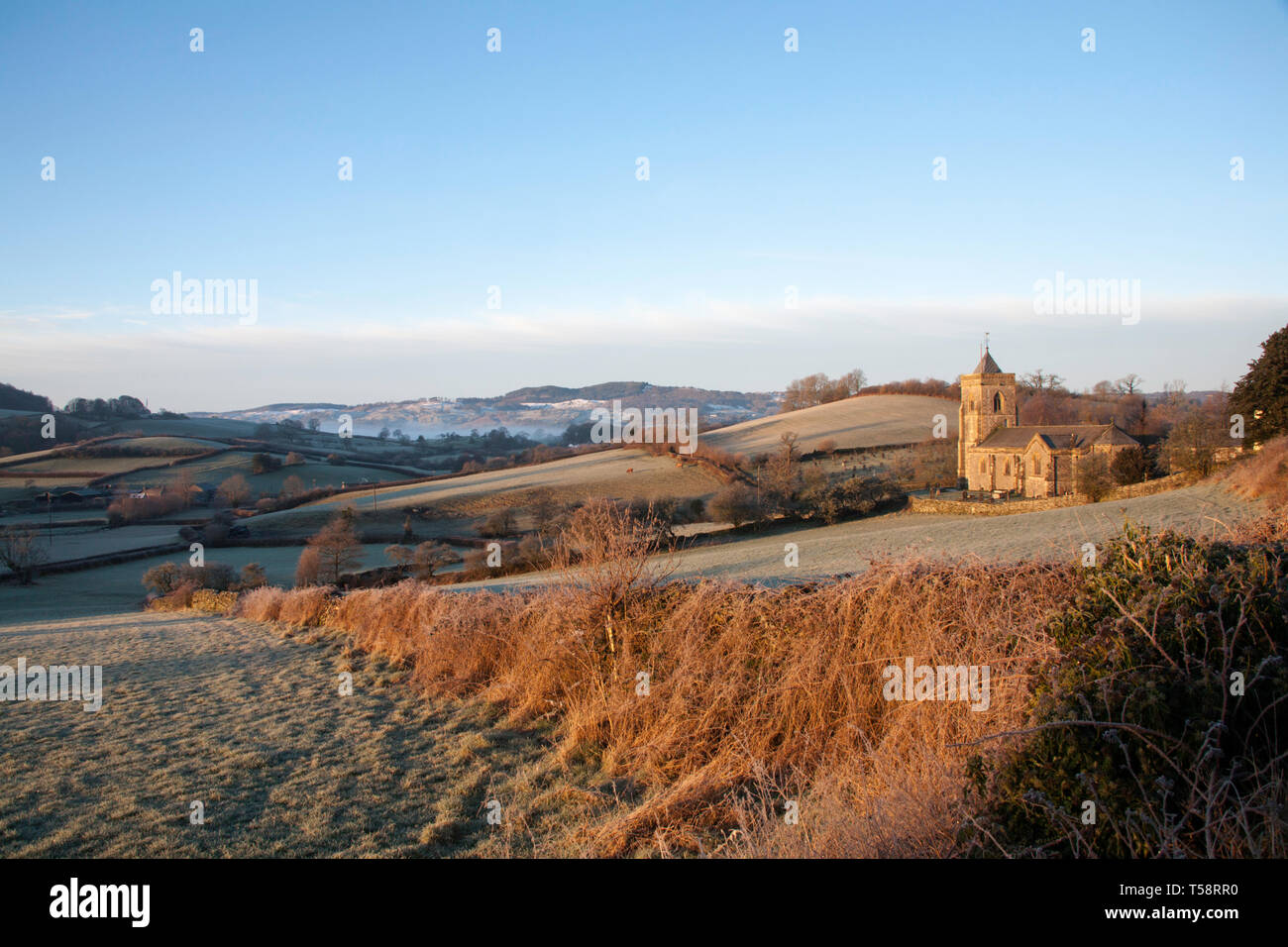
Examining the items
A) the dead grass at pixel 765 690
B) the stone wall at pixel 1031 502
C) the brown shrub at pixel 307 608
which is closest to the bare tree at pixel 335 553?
the brown shrub at pixel 307 608

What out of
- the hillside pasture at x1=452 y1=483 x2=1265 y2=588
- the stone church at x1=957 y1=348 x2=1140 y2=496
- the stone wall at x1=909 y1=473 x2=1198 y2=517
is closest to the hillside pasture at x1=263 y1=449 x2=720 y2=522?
the hillside pasture at x1=452 y1=483 x2=1265 y2=588

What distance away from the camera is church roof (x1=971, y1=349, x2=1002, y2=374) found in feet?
196

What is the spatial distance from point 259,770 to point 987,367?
209 ft

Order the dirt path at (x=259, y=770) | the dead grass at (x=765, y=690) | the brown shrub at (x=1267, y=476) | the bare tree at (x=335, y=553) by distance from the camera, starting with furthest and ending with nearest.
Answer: the bare tree at (x=335, y=553)
the brown shrub at (x=1267, y=476)
the dirt path at (x=259, y=770)
the dead grass at (x=765, y=690)

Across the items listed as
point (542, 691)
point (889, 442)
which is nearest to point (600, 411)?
point (889, 442)

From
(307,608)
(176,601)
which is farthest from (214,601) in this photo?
(307,608)

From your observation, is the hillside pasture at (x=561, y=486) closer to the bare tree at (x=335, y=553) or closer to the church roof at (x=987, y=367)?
the bare tree at (x=335, y=553)

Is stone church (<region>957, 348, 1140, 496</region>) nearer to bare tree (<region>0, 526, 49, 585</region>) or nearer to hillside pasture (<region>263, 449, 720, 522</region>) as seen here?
hillside pasture (<region>263, 449, 720, 522</region>)

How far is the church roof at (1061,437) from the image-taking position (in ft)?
155

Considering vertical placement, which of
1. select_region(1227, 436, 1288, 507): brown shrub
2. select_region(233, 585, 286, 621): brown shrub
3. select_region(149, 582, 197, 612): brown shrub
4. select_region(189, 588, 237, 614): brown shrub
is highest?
select_region(1227, 436, 1288, 507): brown shrub

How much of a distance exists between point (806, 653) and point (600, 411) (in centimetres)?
13029

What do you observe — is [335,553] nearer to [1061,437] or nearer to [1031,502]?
[1031,502]
